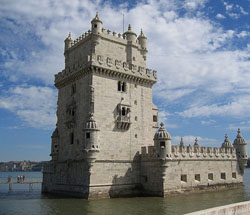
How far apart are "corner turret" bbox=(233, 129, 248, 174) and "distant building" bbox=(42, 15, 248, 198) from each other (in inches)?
150

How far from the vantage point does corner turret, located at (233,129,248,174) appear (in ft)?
135

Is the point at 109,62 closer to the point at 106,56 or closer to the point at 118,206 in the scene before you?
the point at 106,56

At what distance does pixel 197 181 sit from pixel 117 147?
11367 mm

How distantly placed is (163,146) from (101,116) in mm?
7729

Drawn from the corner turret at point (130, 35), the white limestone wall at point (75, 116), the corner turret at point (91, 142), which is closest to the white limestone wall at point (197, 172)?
the corner turret at point (91, 142)

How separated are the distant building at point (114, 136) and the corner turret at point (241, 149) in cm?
380

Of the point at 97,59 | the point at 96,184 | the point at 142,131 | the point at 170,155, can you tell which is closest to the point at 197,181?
the point at 170,155

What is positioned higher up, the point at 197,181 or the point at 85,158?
the point at 85,158

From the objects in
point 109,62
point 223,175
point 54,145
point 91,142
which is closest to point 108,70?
point 109,62

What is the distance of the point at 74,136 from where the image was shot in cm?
3341

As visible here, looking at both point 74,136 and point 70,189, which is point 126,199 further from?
point 74,136

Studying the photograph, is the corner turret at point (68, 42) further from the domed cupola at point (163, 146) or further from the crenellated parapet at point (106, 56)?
the domed cupola at point (163, 146)

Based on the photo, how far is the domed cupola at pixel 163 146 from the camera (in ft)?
100

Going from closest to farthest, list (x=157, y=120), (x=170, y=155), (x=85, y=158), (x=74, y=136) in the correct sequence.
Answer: (x=85, y=158) < (x=170, y=155) < (x=74, y=136) < (x=157, y=120)
